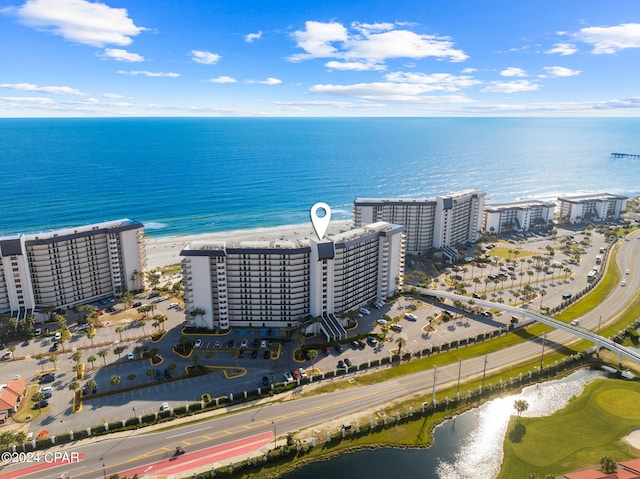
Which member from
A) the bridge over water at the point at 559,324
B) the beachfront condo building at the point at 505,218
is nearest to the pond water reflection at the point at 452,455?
the bridge over water at the point at 559,324

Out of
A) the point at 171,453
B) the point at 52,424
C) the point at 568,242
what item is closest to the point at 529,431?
the point at 171,453

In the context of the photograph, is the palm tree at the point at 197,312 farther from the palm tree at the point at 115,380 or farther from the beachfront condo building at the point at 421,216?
the beachfront condo building at the point at 421,216

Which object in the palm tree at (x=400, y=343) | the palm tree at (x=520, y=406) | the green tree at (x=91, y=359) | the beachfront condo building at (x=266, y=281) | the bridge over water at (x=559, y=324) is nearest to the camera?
the palm tree at (x=520, y=406)

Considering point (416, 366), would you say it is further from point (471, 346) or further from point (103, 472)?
point (103, 472)

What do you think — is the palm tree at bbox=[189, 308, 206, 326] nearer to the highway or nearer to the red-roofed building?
the highway

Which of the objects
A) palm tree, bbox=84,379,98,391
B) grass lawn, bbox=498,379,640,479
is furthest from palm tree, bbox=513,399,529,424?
palm tree, bbox=84,379,98,391

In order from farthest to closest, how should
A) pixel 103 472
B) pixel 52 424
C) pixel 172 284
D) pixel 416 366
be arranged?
pixel 172 284
pixel 416 366
pixel 52 424
pixel 103 472

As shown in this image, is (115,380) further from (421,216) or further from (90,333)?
(421,216)
